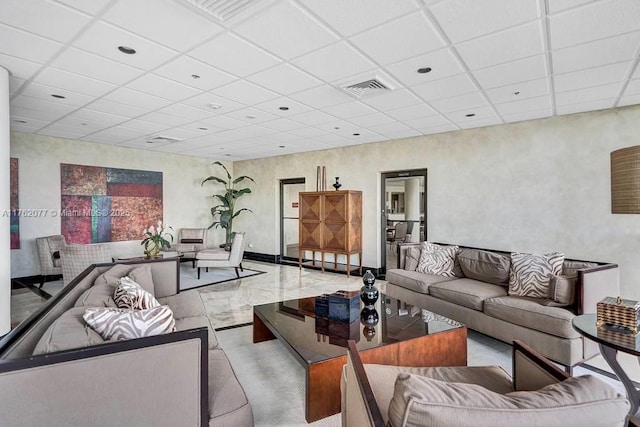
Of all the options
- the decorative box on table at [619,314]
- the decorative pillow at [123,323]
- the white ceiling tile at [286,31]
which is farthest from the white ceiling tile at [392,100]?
the decorative pillow at [123,323]

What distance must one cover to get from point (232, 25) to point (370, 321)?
2601 mm

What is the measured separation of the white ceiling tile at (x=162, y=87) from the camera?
3.47 metres

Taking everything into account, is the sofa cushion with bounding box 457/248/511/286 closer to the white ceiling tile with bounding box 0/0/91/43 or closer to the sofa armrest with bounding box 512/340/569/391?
the sofa armrest with bounding box 512/340/569/391

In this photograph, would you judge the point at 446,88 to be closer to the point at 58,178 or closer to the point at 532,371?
the point at 532,371

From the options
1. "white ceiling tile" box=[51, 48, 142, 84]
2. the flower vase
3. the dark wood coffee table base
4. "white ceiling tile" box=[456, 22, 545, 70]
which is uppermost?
"white ceiling tile" box=[51, 48, 142, 84]

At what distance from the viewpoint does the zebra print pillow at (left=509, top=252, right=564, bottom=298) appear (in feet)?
11.2

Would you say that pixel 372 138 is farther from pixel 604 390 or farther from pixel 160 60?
pixel 604 390

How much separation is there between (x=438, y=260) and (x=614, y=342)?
8.53 ft

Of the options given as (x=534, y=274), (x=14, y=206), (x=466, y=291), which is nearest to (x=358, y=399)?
(x=466, y=291)

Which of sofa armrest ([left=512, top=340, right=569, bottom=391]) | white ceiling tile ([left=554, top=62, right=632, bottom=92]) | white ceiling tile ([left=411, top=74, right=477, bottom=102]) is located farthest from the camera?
white ceiling tile ([left=411, top=74, right=477, bottom=102])

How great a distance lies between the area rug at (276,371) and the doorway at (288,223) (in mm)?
4802

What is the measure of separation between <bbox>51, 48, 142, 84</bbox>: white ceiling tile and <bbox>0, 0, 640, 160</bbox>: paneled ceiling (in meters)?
0.02

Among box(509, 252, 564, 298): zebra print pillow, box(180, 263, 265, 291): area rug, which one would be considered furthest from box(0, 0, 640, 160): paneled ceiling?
box(180, 263, 265, 291): area rug

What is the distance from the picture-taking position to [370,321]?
9.41 feet
